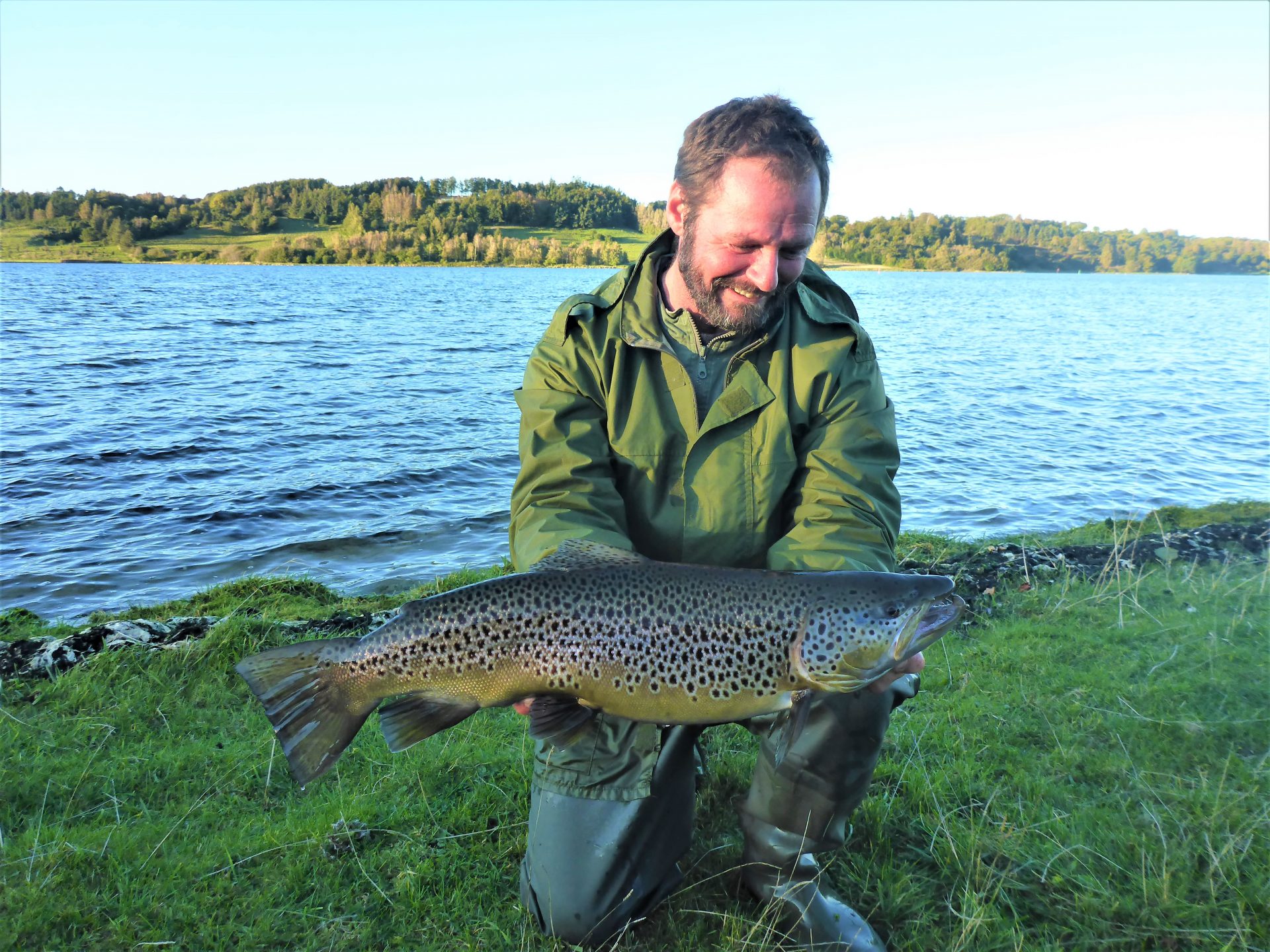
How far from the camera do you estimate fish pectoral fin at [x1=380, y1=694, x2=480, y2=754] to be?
3.21 metres

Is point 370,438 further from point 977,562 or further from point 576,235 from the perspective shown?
point 576,235

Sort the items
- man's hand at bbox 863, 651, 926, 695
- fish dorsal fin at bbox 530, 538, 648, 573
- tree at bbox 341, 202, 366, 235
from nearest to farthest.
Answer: man's hand at bbox 863, 651, 926, 695
fish dorsal fin at bbox 530, 538, 648, 573
tree at bbox 341, 202, 366, 235

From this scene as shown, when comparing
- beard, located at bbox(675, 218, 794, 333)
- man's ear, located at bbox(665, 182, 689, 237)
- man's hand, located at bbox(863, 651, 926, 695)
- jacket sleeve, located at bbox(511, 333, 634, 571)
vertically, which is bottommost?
man's hand, located at bbox(863, 651, 926, 695)

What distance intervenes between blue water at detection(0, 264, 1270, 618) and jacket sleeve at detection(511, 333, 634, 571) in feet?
20.3

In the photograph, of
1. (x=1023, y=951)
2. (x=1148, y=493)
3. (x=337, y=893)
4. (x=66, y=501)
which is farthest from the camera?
(x=1148, y=493)

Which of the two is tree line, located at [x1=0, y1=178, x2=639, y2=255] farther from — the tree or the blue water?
the blue water

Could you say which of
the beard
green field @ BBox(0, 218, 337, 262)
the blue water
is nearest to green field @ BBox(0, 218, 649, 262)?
green field @ BBox(0, 218, 337, 262)

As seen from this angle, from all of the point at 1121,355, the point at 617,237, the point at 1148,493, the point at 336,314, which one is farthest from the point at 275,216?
the point at 1148,493

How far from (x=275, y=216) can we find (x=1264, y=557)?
490 feet

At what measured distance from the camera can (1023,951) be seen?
10.0 ft

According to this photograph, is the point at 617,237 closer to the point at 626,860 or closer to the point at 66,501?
the point at 66,501

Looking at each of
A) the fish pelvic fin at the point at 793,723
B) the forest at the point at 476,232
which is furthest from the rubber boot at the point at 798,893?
the forest at the point at 476,232

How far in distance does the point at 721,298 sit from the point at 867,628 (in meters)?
1.73

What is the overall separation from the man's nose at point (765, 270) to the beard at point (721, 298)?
61mm
